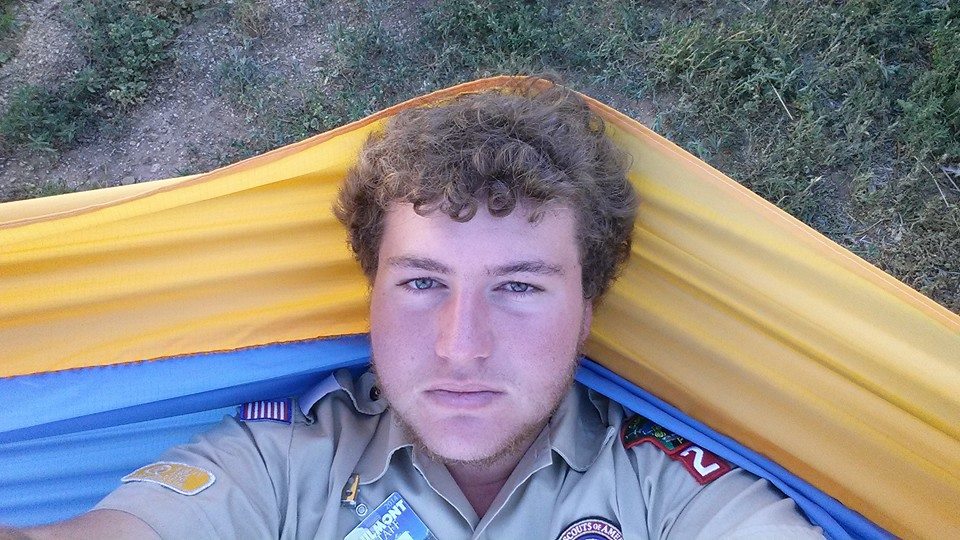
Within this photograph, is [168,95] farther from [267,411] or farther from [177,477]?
[177,477]

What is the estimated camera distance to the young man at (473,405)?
1.71 metres

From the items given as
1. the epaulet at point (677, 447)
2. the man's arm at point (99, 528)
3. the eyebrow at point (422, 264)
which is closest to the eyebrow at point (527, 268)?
the eyebrow at point (422, 264)

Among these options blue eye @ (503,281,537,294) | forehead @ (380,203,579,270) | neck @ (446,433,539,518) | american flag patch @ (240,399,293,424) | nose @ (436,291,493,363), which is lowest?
neck @ (446,433,539,518)

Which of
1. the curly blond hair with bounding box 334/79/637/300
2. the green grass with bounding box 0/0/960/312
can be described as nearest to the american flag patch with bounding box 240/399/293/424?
the curly blond hair with bounding box 334/79/637/300

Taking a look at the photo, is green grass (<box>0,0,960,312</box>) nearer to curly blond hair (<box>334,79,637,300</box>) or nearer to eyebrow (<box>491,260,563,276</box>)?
curly blond hair (<box>334,79,637,300</box>)

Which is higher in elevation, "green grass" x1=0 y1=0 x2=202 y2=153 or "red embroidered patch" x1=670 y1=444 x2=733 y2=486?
"green grass" x1=0 y1=0 x2=202 y2=153

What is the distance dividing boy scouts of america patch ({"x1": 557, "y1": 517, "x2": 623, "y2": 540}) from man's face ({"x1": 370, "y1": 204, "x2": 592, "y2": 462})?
26cm

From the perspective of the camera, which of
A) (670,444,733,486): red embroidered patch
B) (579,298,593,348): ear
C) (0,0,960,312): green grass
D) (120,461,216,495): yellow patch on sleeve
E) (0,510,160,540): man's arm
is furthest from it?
(0,0,960,312): green grass

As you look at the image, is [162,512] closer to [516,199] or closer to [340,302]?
[340,302]

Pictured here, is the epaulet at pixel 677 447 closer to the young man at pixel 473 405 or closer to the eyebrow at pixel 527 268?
the young man at pixel 473 405

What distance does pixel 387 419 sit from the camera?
204 cm

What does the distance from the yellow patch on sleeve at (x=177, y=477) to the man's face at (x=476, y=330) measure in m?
0.47

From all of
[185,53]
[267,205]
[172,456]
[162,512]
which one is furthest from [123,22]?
[162,512]

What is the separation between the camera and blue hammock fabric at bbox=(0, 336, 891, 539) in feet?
6.56
